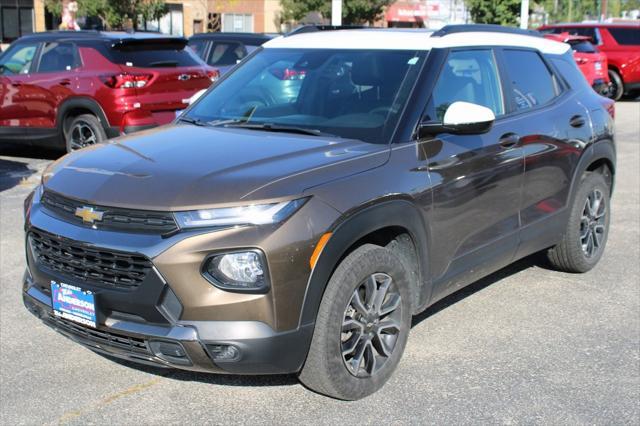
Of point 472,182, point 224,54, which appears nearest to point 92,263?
point 472,182

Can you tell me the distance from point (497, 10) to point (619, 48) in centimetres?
1226

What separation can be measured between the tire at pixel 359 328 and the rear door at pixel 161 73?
6.68 m

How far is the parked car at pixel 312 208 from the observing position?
3469 mm

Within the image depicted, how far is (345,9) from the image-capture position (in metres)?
43.6

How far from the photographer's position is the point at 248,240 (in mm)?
3422

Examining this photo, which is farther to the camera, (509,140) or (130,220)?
(509,140)

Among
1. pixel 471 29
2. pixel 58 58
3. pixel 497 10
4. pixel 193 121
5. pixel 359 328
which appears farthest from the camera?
pixel 497 10

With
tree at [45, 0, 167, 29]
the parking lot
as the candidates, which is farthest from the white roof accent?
tree at [45, 0, 167, 29]

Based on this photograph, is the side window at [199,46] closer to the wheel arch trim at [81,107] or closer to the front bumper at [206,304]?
the wheel arch trim at [81,107]

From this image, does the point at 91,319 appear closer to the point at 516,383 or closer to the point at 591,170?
the point at 516,383

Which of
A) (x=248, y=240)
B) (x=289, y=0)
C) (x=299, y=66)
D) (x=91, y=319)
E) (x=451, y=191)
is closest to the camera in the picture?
(x=248, y=240)

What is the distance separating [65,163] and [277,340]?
157 centimetres

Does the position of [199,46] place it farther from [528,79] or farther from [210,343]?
[210,343]

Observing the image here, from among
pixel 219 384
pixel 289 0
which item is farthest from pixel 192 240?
pixel 289 0
